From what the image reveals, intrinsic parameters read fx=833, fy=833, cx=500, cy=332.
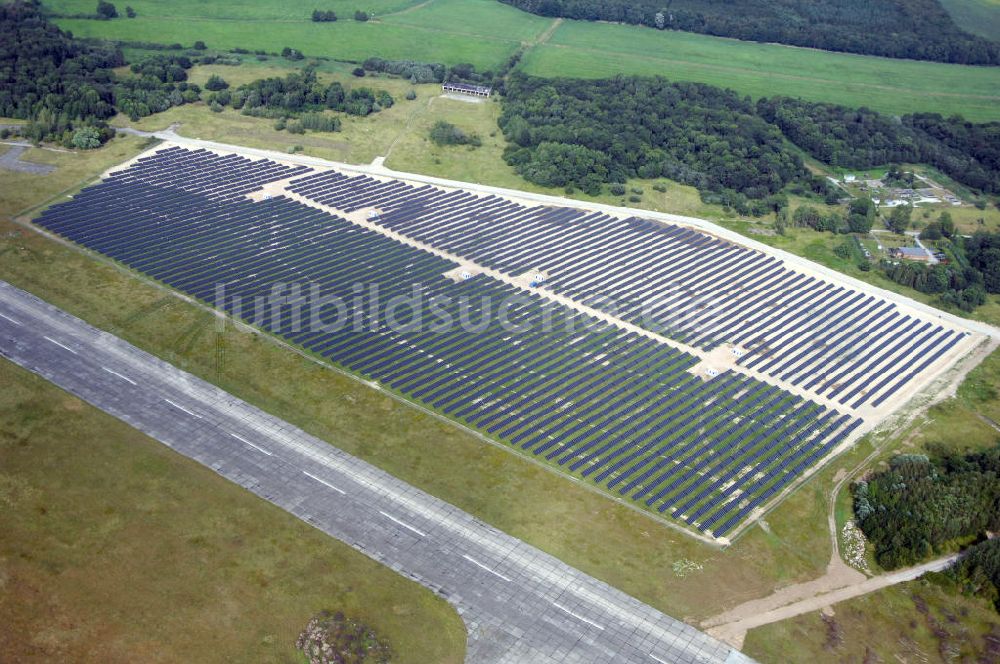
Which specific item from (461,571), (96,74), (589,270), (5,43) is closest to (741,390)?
(589,270)

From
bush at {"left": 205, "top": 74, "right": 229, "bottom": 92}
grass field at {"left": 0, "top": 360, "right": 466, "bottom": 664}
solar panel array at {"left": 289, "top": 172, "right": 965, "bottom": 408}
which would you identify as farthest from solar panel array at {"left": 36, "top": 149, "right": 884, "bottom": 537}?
bush at {"left": 205, "top": 74, "right": 229, "bottom": 92}

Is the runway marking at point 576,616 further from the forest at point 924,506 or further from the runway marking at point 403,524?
the forest at point 924,506

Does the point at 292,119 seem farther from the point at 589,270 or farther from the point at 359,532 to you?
the point at 359,532

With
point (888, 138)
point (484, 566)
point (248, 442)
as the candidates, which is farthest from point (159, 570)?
point (888, 138)

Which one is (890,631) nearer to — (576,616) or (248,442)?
(576,616)

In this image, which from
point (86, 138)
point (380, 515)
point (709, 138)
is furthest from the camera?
point (709, 138)
